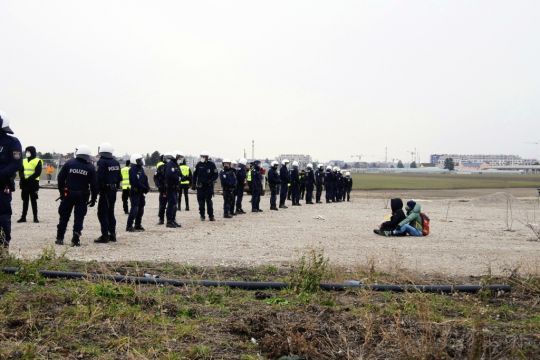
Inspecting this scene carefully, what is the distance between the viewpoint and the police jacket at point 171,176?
17.2m

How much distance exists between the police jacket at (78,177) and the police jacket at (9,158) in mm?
2424

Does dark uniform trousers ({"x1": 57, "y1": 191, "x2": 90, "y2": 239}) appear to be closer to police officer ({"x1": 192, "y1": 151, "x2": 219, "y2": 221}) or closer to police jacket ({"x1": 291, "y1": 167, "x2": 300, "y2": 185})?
police officer ({"x1": 192, "y1": 151, "x2": 219, "y2": 221})

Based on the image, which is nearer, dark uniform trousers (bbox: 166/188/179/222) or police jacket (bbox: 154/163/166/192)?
dark uniform trousers (bbox: 166/188/179/222)

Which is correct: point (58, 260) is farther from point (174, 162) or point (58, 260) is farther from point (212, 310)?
point (174, 162)

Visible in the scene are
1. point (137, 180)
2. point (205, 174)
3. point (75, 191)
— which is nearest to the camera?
point (75, 191)

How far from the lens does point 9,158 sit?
32.3 ft

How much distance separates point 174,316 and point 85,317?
0.91m

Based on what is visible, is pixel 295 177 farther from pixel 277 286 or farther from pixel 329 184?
pixel 277 286

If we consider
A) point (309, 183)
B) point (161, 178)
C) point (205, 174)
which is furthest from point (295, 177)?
point (161, 178)

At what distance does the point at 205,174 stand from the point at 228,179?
5.84 ft

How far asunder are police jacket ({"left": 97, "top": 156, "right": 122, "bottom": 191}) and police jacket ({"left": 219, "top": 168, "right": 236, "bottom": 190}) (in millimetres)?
7370

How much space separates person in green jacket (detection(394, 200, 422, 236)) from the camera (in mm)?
16344

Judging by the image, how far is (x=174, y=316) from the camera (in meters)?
6.58

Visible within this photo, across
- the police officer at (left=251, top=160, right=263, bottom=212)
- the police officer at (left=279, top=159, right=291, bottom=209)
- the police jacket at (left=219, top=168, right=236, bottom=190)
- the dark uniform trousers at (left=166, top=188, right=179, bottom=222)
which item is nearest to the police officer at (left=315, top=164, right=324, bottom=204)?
the police officer at (left=279, top=159, right=291, bottom=209)
